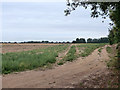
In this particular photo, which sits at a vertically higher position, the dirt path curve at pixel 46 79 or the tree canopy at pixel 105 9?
the tree canopy at pixel 105 9

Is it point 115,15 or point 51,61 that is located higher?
point 115,15

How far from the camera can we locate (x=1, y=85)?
618 centimetres

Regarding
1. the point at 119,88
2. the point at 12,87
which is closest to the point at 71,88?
the point at 119,88

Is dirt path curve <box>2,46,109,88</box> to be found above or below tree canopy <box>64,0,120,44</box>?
below

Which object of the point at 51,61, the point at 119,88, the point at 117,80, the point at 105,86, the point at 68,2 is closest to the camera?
the point at 119,88

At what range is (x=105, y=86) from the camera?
5379mm

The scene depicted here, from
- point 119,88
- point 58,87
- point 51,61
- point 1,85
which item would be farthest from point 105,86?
point 51,61

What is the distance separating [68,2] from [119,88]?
3.86 meters

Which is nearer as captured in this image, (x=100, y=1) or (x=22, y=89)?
(x=22, y=89)

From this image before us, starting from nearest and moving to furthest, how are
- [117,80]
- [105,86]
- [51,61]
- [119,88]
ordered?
1. [119,88]
2. [105,86]
3. [117,80]
4. [51,61]

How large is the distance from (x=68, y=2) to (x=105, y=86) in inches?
143

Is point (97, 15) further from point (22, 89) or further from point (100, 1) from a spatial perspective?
point (22, 89)

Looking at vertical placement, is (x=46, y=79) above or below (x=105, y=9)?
below

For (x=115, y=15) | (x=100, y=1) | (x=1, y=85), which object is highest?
(x=100, y=1)
